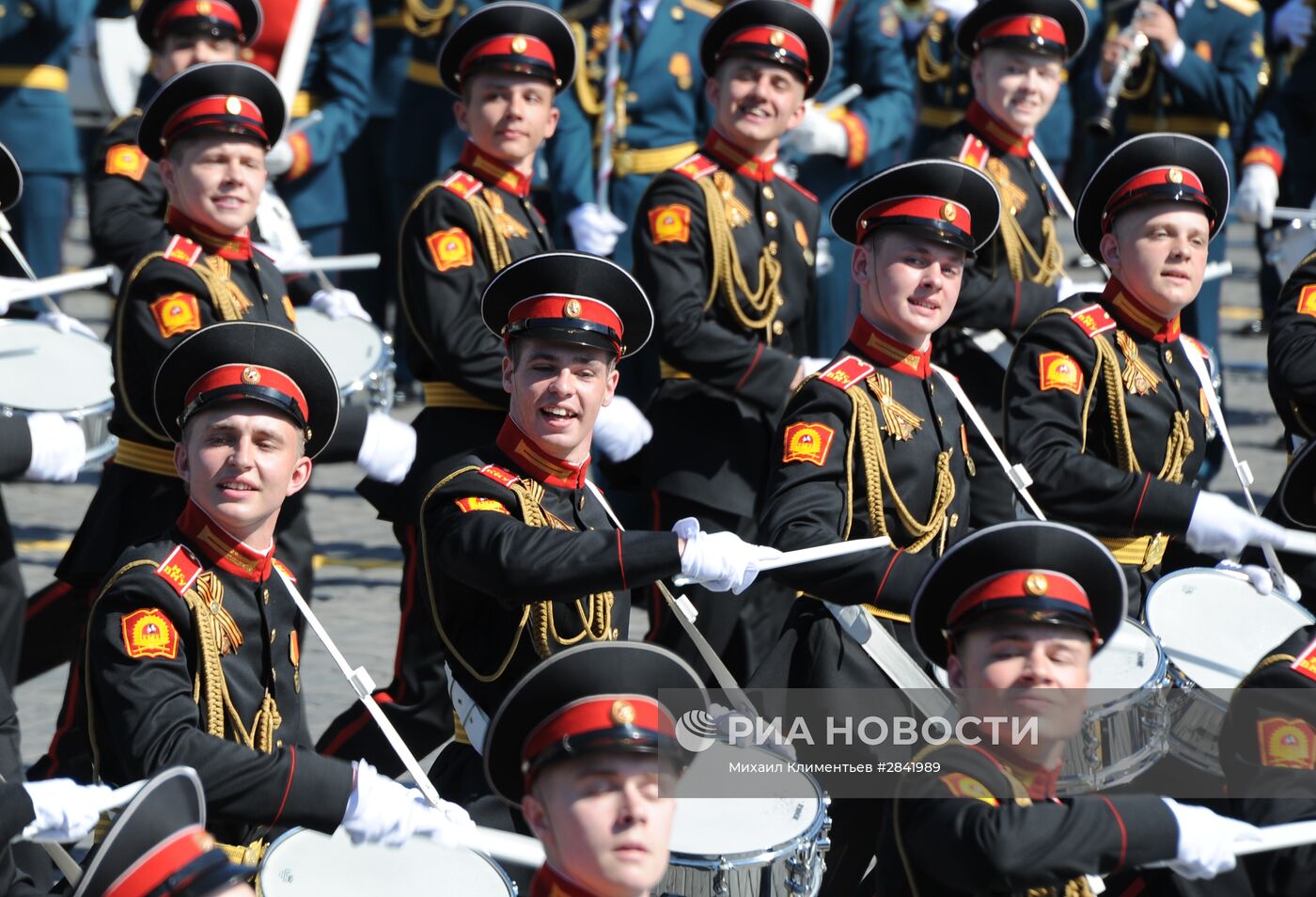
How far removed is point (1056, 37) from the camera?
25.0ft

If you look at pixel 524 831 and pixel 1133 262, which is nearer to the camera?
pixel 524 831

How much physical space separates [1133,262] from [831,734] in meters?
1.43

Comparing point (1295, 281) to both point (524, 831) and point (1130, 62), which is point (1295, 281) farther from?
point (1130, 62)

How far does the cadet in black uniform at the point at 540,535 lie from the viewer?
15.1ft

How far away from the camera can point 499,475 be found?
4789 mm

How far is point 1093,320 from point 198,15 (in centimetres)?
337

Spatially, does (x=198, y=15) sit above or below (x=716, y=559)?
above

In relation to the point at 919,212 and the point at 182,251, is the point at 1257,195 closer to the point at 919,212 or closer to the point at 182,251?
the point at 919,212

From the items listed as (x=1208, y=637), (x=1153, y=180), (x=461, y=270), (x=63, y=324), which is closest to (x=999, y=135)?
(x=1153, y=180)

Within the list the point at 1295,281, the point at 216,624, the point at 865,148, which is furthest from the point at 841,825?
the point at 865,148

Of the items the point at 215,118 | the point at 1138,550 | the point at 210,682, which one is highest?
the point at 215,118

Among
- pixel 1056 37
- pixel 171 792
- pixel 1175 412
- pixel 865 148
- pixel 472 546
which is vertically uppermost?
pixel 865 148

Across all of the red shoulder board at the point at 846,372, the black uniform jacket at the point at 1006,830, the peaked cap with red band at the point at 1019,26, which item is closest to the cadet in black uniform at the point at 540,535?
the red shoulder board at the point at 846,372

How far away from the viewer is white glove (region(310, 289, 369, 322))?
7.38 meters
